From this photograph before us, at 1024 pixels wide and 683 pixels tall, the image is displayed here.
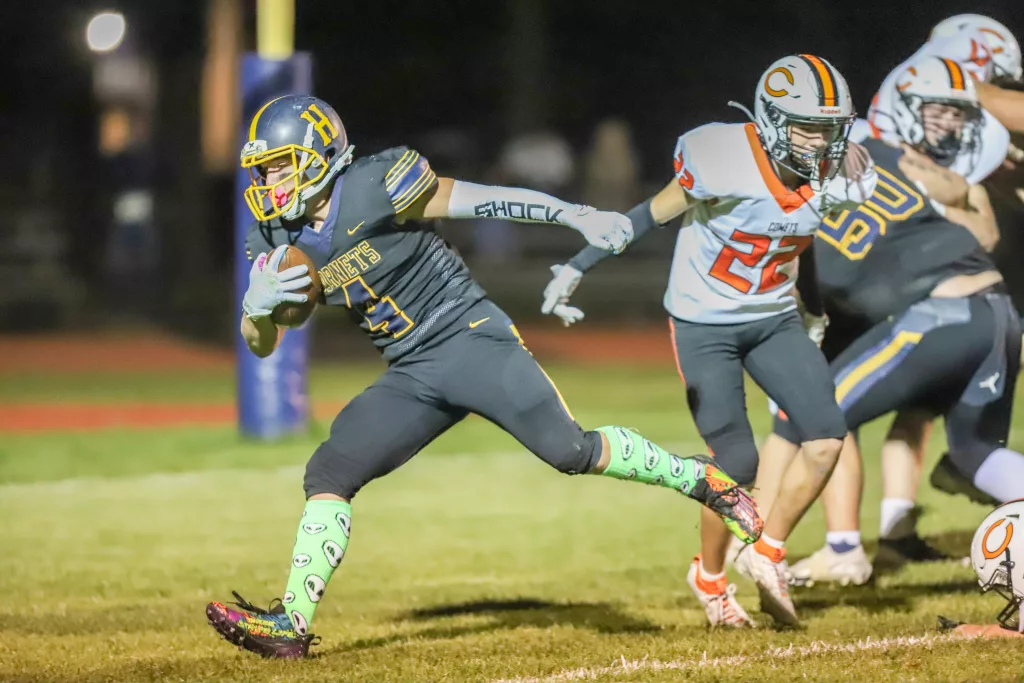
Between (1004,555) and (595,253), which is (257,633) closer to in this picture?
(595,253)

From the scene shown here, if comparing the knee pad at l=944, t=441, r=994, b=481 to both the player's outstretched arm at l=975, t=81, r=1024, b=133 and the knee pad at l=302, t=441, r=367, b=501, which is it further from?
the knee pad at l=302, t=441, r=367, b=501

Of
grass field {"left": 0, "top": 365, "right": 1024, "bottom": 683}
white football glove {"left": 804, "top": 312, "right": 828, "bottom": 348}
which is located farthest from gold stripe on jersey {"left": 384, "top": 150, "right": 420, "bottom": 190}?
white football glove {"left": 804, "top": 312, "right": 828, "bottom": 348}

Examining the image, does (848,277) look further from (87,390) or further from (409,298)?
(87,390)

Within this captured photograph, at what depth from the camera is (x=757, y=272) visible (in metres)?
5.14

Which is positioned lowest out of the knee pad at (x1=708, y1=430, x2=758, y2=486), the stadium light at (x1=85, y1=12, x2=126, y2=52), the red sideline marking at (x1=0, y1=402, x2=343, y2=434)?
the red sideline marking at (x1=0, y1=402, x2=343, y2=434)

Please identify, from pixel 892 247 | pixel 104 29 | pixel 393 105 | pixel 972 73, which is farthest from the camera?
pixel 393 105

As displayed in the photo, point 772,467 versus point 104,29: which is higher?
point 104,29

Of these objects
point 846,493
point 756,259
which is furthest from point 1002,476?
point 756,259

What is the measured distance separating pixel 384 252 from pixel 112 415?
22.9 feet

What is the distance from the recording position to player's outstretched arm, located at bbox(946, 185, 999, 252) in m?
5.93

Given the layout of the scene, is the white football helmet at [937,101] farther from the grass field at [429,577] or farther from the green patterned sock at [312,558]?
the green patterned sock at [312,558]

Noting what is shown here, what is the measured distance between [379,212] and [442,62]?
963 inches

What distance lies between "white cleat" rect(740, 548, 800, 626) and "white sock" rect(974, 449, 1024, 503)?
886 millimetres

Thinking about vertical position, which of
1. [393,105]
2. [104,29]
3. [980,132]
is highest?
[104,29]
